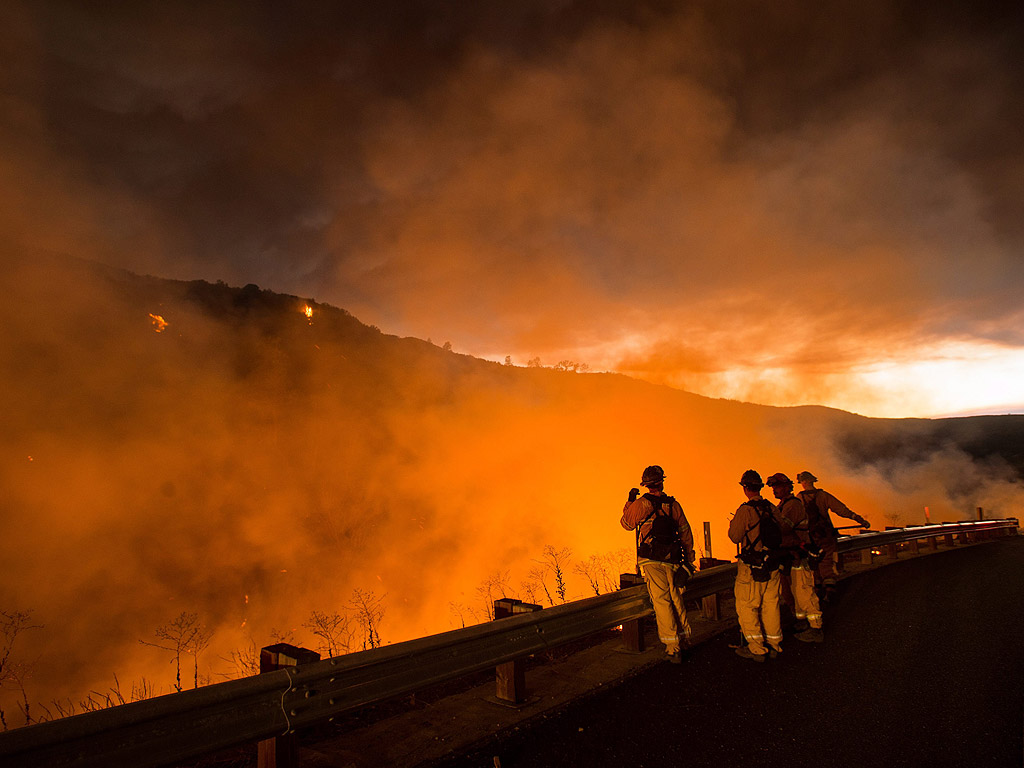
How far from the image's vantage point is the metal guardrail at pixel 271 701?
1.95m

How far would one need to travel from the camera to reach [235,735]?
242 centimetres

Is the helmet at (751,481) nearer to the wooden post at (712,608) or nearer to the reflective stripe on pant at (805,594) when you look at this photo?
the reflective stripe on pant at (805,594)

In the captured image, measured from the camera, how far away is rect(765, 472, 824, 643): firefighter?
5508 mm

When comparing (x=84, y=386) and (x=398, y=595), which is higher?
(x=84, y=386)

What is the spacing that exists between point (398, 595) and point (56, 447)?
547 inches

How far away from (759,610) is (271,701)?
4778mm

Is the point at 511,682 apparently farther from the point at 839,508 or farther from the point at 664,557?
the point at 839,508

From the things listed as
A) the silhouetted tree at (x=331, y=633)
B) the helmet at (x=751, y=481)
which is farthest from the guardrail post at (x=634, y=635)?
the silhouetted tree at (x=331, y=633)

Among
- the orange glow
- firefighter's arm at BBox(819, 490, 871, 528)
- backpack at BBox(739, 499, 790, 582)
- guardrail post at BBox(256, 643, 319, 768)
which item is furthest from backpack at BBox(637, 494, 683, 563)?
the orange glow

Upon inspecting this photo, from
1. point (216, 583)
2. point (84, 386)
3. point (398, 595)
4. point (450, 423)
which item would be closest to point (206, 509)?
point (216, 583)

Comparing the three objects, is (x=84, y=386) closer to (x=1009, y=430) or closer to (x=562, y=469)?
(x=562, y=469)

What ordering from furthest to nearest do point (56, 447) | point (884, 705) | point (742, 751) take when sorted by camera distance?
1. point (56, 447)
2. point (884, 705)
3. point (742, 751)

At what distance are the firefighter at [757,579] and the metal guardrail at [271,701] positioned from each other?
1780 millimetres

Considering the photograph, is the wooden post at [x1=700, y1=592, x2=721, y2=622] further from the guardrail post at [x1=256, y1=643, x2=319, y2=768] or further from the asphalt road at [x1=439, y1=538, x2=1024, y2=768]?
the guardrail post at [x1=256, y1=643, x2=319, y2=768]
